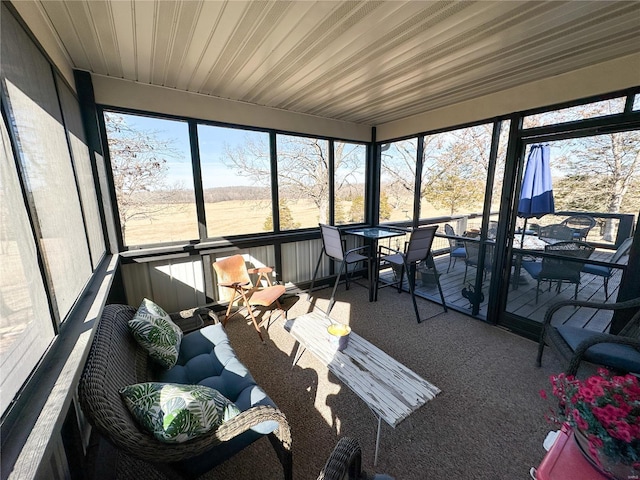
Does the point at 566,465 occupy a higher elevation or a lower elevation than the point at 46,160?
lower

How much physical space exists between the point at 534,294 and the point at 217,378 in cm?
332

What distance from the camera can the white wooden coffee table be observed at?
1.42 m

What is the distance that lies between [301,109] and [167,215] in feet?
7.21

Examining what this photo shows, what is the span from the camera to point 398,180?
4.12 metres

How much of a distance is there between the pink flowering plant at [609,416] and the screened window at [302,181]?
11.0 feet

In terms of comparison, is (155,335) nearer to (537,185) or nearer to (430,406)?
(430,406)

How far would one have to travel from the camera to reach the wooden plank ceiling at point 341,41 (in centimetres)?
147

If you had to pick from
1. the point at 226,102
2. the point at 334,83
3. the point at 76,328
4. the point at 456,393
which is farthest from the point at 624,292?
the point at 226,102

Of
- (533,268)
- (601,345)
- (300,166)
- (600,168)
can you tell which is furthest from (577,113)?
(300,166)

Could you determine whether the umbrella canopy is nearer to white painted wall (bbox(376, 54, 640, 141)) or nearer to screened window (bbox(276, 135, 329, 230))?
white painted wall (bbox(376, 54, 640, 141))

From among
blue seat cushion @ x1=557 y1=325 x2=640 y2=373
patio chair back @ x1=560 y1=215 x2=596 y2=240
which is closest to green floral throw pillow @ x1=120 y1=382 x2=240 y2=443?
blue seat cushion @ x1=557 y1=325 x2=640 y2=373

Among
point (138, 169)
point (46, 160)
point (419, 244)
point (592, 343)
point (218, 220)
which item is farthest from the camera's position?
point (218, 220)

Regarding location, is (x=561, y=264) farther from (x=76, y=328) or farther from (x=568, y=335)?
(x=76, y=328)

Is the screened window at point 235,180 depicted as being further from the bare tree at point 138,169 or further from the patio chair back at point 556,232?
the patio chair back at point 556,232
